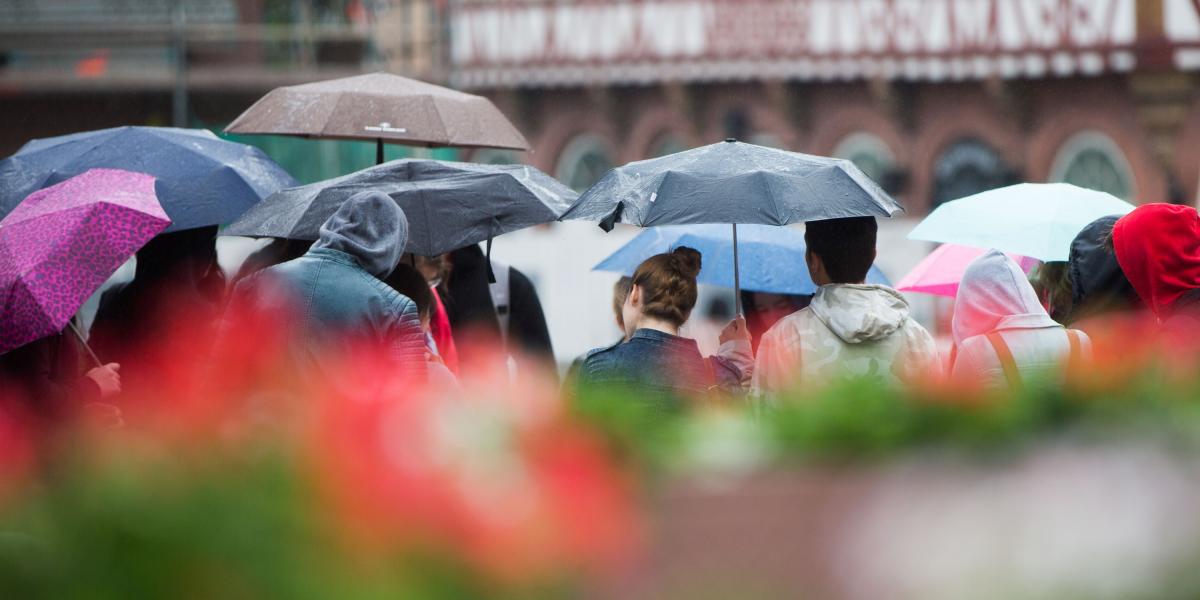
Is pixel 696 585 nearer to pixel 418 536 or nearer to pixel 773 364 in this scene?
pixel 418 536

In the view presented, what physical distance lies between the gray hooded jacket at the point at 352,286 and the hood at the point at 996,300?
146cm

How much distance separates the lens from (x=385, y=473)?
156 centimetres

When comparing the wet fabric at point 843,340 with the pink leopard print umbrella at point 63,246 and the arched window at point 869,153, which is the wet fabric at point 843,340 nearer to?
the pink leopard print umbrella at point 63,246

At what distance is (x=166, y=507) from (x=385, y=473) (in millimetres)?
215

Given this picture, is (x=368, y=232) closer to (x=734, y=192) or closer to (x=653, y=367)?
(x=653, y=367)

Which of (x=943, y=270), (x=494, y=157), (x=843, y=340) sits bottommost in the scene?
(x=494, y=157)

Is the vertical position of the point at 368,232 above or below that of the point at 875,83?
above

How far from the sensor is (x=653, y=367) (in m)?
4.34

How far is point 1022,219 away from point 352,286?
2547 millimetres

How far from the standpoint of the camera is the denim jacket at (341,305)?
422cm

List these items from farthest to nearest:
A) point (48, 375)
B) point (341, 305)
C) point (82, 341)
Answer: point (82, 341) < point (48, 375) < point (341, 305)

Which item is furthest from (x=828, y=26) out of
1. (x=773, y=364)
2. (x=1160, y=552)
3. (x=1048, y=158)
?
(x=1160, y=552)

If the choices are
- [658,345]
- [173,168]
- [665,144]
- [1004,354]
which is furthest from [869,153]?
[658,345]

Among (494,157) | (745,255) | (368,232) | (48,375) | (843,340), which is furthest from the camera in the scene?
(494,157)
